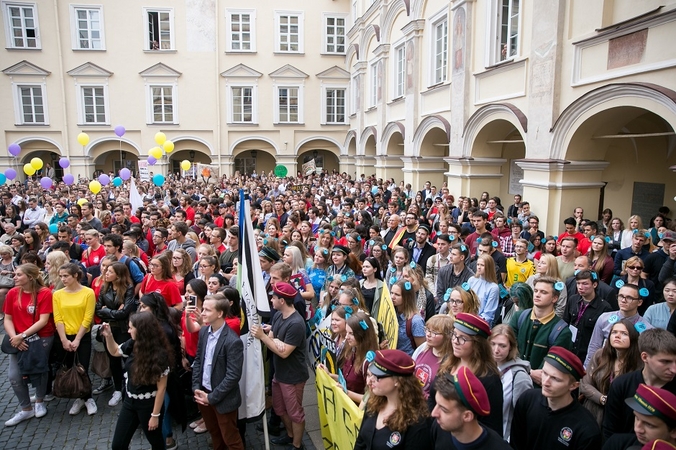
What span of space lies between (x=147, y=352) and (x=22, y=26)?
30.7 m

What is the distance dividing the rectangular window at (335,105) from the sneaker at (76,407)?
26.4 meters

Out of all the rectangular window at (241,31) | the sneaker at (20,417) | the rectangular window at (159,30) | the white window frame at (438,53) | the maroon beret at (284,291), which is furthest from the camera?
the rectangular window at (241,31)

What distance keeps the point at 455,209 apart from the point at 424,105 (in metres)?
6.96

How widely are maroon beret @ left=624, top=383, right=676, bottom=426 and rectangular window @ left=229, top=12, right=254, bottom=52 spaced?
1167 inches

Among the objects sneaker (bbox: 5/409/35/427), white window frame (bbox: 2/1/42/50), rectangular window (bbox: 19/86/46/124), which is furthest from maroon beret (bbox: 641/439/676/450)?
white window frame (bbox: 2/1/42/50)

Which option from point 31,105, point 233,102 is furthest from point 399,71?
point 31,105

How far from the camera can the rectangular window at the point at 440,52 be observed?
52.7 ft

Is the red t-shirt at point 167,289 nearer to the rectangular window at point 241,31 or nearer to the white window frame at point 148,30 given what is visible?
the rectangular window at point 241,31

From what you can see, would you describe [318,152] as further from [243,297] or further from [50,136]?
[243,297]

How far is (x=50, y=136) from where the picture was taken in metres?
27.5

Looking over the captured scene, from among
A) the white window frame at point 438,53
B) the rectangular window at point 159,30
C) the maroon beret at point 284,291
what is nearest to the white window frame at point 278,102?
the rectangular window at point 159,30

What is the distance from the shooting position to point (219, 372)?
4332 mm

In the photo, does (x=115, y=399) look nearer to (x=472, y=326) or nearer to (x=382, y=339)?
(x=382, y=339)

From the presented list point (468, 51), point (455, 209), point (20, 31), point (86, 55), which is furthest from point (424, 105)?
point (20, 31)
